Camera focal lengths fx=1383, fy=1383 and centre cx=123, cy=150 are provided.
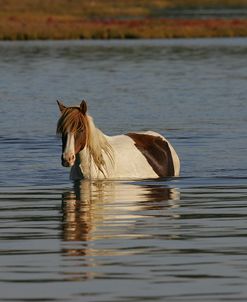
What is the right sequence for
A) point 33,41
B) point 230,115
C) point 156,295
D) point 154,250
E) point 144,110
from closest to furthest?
1. point 156,295
2. point 154,250
3. point 230,115
4. point 144,110
5. point 33,41

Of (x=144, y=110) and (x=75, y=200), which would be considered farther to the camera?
(x=144, y=110)

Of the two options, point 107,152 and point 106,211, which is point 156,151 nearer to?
point 107,152

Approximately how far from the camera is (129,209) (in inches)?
520

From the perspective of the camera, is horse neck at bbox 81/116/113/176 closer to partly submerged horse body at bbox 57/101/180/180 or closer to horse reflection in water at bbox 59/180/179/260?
partly submerged horse body at bbox 57/101/180/180

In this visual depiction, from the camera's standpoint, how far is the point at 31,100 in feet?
102

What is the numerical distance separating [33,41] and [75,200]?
5159cm

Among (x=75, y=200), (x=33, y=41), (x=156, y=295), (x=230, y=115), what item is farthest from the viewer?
(x=33, y=41)

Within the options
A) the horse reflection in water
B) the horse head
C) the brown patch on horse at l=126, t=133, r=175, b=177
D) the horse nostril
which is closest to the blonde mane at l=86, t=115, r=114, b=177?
the horse head

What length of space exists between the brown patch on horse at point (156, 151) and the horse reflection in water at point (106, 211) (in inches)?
20.6

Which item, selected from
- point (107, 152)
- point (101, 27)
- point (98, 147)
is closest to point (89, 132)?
point (98, 147)

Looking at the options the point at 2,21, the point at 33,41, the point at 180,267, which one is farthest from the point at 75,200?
the point at 2,21

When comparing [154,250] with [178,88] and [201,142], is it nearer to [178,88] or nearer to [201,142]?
[201,142]

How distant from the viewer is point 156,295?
28.0 feet

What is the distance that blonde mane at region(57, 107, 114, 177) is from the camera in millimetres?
14352
